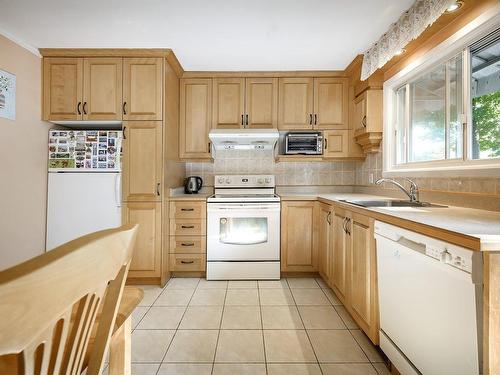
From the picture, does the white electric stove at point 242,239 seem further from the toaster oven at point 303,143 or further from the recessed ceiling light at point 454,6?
the recessed ceiling light at point 454,6

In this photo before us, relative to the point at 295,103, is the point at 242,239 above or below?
below

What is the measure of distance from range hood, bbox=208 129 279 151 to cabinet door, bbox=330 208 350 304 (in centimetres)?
119

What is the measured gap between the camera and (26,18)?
2098 millimetres

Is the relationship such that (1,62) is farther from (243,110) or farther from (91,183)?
(243,110)

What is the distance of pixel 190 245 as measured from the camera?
113 inches

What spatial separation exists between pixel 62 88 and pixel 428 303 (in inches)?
135

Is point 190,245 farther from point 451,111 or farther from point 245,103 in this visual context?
point 451,111

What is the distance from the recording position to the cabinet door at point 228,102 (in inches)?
122

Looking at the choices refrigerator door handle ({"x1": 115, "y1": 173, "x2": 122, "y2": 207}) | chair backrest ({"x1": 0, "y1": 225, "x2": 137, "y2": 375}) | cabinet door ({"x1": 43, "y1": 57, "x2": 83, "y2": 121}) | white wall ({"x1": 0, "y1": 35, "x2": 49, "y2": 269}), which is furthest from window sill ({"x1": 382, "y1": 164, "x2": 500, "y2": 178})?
white wall ({"x1": 0, "y1": 35, "x2": 49, "y2": 269})

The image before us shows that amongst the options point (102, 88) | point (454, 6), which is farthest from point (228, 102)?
point (454, 6)

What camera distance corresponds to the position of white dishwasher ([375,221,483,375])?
904 mm

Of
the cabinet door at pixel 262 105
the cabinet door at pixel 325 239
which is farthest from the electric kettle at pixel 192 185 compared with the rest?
the cabinet door at pixel 325 239

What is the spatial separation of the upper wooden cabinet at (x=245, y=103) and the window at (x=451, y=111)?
130 cm

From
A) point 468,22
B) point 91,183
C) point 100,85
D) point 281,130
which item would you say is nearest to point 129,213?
point 91,183
